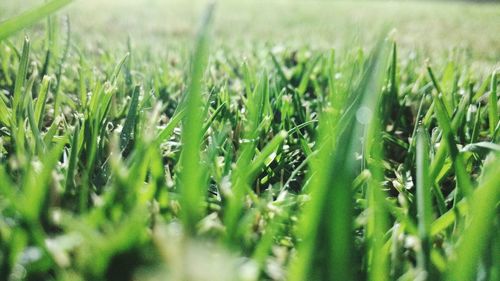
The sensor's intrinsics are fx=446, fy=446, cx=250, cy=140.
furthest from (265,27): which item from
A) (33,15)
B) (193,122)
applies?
(193,122)

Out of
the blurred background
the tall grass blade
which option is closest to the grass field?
the tall grass blade

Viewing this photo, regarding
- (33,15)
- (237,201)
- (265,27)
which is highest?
(33,15)

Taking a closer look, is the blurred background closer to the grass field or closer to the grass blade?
the grass field

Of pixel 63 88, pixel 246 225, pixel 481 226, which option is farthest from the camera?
pixel 63 88

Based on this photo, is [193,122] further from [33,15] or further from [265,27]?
[265,27]

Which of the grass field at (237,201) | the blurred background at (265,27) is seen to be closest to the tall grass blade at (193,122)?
the grass field at (237,201)

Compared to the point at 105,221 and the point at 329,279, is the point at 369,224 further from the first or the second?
the point at 105,221

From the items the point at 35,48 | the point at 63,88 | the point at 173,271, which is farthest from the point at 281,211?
the point at 35,48

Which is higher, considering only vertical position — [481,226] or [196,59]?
[196,59]

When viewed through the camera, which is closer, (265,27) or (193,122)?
(193,122)

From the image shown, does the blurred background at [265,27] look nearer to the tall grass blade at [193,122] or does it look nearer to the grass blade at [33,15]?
the grass blade at [33,15]

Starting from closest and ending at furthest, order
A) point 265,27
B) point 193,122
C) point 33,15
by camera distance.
Answer: point 193,122 → point 33,15 → point 265,27
